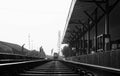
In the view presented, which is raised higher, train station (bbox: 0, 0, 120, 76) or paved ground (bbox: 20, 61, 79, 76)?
train station (bbox: 0, 0, 120, 76)

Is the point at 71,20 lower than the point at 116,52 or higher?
higher

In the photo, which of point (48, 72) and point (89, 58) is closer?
point (48, 72)

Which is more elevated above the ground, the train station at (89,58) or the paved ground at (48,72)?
the train station at (89,58)

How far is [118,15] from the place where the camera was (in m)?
34.4

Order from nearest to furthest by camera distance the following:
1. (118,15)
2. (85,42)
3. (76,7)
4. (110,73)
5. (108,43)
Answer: (110,73), (108,43), (76,7), (118,15), (85,42)

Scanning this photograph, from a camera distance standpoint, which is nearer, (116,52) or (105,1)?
(116,52)

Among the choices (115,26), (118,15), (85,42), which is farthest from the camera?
(85,42)

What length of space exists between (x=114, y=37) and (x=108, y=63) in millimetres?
30106

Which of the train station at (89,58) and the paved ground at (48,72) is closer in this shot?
the train station at (89,58)

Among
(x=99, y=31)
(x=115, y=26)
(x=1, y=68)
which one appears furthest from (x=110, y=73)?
(x=99, y=31)

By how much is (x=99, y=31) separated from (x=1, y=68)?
44626 mm

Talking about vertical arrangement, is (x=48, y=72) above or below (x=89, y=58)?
below

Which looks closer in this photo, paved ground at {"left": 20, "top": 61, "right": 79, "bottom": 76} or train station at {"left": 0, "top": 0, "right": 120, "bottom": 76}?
train station at {"left": 0, "top": 0, "right": 120, "bottom": 76}

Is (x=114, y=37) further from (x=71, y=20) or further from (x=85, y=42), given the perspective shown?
(x=85, y=42)
